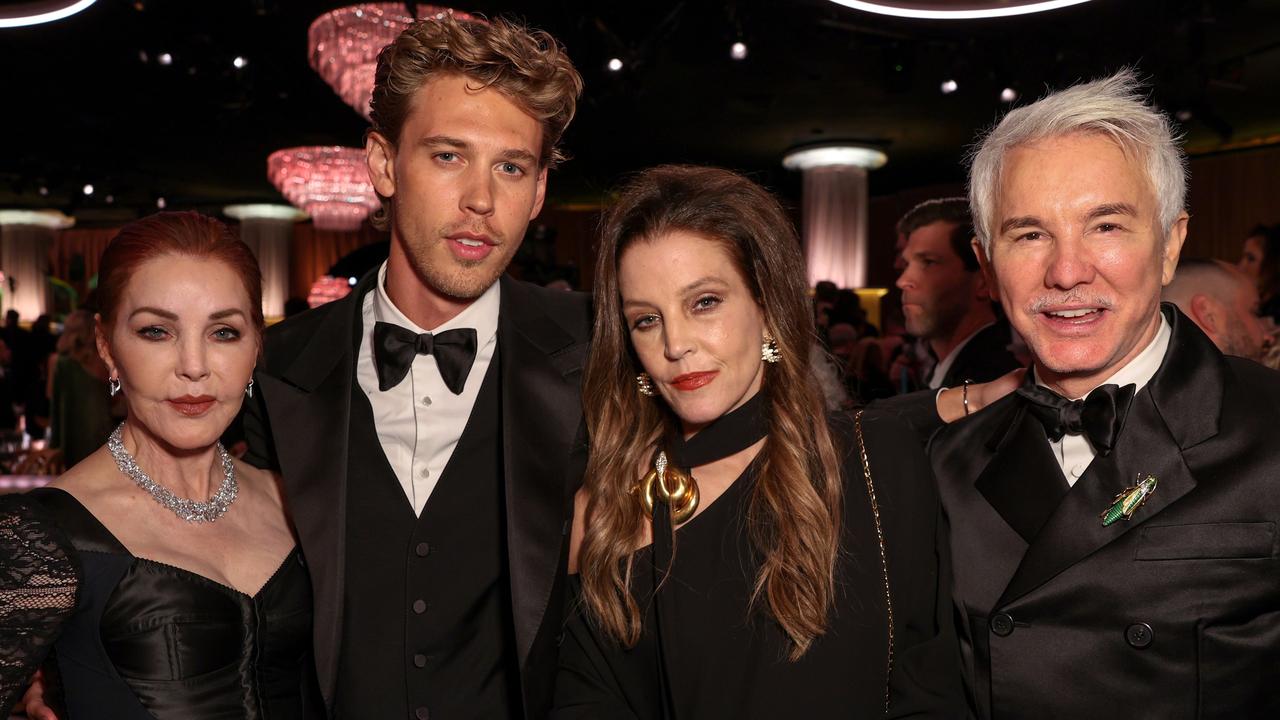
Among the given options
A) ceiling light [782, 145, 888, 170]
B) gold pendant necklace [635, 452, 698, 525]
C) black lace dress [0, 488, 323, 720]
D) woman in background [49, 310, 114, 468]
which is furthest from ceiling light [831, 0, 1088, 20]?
ceiling light [782, 145, 888, 170]

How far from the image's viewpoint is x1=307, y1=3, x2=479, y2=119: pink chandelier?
16.2ft

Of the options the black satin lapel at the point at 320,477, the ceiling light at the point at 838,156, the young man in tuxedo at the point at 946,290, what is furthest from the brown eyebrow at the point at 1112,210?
the ceiling light at the point at 838,156

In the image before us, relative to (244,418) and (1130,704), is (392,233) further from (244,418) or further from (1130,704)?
(1130,704)

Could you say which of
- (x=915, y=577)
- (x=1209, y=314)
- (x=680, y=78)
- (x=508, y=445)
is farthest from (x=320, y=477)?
(x=680, y=78)

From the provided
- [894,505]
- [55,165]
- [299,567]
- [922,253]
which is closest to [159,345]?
[299,567]

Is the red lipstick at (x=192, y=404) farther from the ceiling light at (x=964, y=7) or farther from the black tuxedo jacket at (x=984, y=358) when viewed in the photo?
the black tuxedo jacket at (x=984, y=358)

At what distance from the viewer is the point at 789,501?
5.67 feet

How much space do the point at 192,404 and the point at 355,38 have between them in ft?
12.3

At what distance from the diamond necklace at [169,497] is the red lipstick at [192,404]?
6.5 inches

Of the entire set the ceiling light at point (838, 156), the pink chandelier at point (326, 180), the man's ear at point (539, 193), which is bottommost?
the man's ear at point (539, 193)

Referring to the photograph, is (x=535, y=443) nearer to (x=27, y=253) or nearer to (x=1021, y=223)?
(x=1021, y=223)

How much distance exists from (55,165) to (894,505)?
13.7 m

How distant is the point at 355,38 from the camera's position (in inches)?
197

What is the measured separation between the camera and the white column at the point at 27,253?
56.6ft
